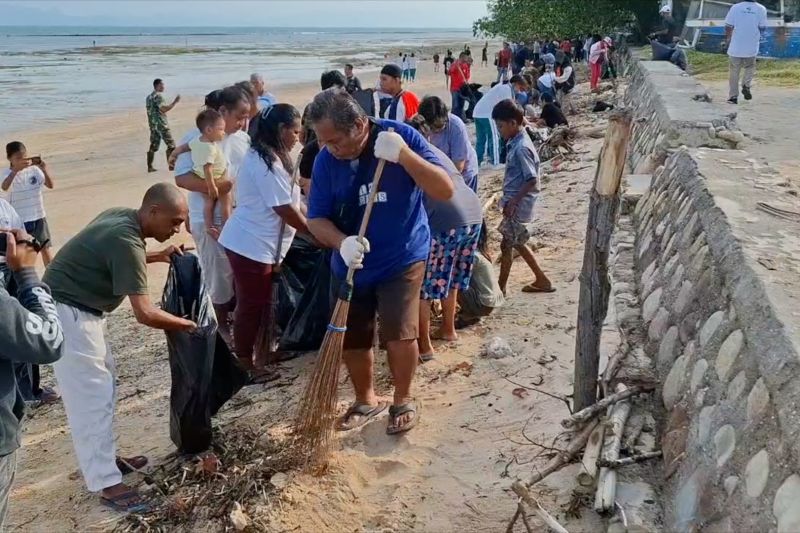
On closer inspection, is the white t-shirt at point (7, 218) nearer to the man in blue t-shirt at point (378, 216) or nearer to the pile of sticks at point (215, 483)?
the pile of sticks at point (215, 483)

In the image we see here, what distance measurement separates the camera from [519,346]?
4.43m

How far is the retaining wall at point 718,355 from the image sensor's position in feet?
5.77

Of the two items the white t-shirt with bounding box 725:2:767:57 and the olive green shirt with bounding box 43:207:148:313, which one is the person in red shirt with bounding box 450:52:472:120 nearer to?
the white t-shirt with bounding box 725:2:767:57

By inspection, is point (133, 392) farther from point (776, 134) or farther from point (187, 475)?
point (776, 134)

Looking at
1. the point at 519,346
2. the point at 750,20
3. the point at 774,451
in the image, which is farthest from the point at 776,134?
the point at 774,451

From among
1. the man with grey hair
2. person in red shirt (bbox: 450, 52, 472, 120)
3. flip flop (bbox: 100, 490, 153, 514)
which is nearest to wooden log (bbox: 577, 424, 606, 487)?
flip flop (bbox: 100, 490, 153, 514)

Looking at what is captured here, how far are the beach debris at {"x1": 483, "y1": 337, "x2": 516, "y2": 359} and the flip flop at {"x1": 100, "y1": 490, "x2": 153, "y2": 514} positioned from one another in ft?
6.96

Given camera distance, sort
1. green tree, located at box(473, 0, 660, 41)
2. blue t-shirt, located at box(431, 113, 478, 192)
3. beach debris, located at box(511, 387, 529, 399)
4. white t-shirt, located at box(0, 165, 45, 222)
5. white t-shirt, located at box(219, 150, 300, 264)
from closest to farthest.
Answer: beach debris, located at box(511, 387, 529, 399) → white t-shirt, located at box(219, 150, 300, 264) → blue t-shirt, located at box(431, 113, 478, 192) → white t-shirt, located at box(0, 165, 45, 222) → green tree, located at box(473, 0, 660, 41)

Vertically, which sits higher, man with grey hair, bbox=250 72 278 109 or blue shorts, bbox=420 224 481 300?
man with grey hair, bbox=250 72 278 109

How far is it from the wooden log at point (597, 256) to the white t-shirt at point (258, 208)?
1725 mm

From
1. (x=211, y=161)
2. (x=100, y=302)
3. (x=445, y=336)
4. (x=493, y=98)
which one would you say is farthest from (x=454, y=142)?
(x=493, y=98)

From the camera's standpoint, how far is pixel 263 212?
13.4 feet

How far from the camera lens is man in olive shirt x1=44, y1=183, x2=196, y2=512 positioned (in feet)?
9.84

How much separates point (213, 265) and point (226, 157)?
74cm
